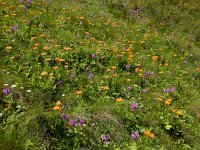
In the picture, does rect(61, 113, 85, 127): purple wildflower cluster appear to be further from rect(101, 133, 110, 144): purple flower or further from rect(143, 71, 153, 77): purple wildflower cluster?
rect(143, 71, 153, 77): purple wildflower cluster

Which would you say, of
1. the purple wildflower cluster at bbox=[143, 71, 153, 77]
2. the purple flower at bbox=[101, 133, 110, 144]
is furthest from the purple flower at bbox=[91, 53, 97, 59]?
the purple flower at bbox=[101, 133, 110, 144]

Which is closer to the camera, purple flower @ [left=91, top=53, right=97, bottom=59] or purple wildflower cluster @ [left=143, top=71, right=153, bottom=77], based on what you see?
purple flower @ [left=91, top=53, right=97, bottom=59]

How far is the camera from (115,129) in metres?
5.98

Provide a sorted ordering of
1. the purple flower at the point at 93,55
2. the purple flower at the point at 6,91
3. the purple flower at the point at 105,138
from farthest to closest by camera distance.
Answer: the purple flower at the point at 93,55 → the purple flower at the point at 6,91 → the purple flower at the point at 105,138

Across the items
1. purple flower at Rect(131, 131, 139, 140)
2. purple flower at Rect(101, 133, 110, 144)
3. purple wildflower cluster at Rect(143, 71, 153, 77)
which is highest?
purple flower at Rect(101, 133, 110, 144)

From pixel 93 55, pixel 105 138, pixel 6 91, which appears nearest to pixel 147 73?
pixel 93 55

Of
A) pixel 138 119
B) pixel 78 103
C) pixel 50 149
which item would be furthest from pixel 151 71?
pixel 50 149

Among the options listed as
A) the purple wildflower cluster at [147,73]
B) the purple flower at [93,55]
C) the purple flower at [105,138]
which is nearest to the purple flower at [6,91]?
the purple flower at [105,138]

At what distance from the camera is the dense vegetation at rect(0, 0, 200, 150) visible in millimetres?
5516

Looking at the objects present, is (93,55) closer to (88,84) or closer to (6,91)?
(88,84)

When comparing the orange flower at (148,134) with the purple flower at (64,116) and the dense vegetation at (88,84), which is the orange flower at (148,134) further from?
the purple flower at (64,116)

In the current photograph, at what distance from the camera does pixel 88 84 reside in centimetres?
739

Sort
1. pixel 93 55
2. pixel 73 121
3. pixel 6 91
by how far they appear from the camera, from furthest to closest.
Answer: pixel 93 55 < pixel 6 91 < pixel 73 121

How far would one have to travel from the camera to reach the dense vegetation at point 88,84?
5.52 meters
